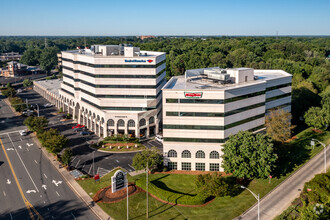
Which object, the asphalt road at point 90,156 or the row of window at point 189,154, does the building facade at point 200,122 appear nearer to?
the row of window at point 189,154

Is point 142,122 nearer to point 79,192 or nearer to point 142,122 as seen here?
point 142,122

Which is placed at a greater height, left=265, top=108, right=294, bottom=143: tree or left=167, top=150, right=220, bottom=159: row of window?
left=265, top=108, right=294, bottom=143: tree

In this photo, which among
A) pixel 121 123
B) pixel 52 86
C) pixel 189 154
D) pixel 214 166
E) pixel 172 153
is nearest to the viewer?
pixel 214 166

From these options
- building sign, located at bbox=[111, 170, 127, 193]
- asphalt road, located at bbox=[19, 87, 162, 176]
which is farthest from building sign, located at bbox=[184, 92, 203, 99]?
building sign, located at bbox=[111, 170, 127, 193]

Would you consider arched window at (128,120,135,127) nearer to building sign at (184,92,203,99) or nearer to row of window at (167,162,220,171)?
row of window at (167,162,220,171)

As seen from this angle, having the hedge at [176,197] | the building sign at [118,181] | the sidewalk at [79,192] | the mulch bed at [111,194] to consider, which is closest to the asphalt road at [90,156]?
the sidewalk at [79,192]

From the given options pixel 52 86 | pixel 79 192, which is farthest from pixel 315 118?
pixel 52 86
